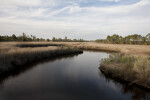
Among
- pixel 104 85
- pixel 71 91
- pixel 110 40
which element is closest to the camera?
pixel 71 91

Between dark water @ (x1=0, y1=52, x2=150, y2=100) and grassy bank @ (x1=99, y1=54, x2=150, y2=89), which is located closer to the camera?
dark water @ (x1=0, y1=52, x2=150, y2=100)

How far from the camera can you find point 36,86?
670 cm

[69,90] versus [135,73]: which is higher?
[135,73]

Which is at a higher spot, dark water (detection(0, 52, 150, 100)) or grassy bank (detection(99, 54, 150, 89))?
grassy bank (detection(99, 54, 150, 89))

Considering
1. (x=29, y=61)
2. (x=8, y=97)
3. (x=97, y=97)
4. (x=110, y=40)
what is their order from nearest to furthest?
(x=8, y=97) → (x=97, y=97) → (x=29, y=61) → (x=110, y=40)

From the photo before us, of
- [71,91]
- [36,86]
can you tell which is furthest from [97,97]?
[36,86]

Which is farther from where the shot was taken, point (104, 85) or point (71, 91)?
point (104, 85)

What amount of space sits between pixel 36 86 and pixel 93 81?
452cm

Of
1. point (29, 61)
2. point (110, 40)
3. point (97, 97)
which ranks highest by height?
point (110, 40)

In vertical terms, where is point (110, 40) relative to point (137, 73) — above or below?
above

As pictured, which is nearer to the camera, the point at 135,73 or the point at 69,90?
the point at 69,90

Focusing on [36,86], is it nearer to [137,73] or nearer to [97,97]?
[97,97]

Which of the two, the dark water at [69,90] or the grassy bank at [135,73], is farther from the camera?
the grassy bank at [135,73]

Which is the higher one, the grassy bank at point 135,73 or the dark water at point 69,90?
the grassy bank at point 135,73
